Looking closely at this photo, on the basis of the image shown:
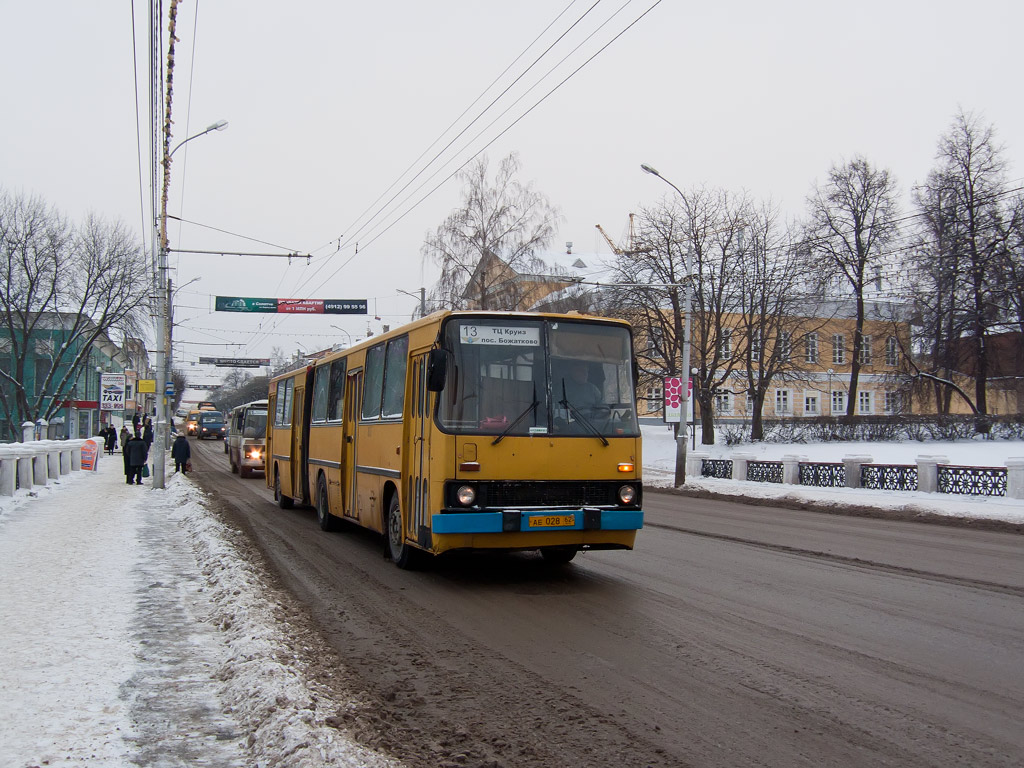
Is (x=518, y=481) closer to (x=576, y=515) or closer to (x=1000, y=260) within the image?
(x=576, y=515)

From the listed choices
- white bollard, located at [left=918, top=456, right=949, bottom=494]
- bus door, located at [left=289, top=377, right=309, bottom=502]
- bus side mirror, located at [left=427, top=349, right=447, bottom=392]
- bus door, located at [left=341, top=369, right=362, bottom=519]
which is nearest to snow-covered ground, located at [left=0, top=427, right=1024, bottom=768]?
bus door, located at [left=341, top=369, right=362, bottom=519]

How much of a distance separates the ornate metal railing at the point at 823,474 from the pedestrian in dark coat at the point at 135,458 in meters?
19.8

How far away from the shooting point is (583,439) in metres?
9.12

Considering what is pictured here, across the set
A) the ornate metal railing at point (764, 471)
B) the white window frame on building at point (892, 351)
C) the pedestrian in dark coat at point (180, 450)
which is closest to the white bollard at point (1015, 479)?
the ornate metal railing at point (764, 471)

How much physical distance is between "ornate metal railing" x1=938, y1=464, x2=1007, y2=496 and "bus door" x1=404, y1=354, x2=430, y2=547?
15865 millimetres

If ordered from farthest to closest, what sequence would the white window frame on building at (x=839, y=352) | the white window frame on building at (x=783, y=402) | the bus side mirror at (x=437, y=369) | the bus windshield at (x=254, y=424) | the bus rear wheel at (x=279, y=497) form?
the white window frame on building at (x=783, y=402), the white window frame on building at (x=839, y=352), the bus windshield at (x=254, y=424), the bus rear wheel at (x=279, y=497), the bus side mirror at (x=437, y=369)

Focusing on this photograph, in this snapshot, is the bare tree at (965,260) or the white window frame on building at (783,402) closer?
the bare tree at (965,260)

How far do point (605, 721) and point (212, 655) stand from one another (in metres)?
3.07

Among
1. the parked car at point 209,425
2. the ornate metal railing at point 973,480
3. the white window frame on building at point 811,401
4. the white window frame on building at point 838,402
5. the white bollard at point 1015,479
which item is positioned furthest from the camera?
the parked car at point 209,425

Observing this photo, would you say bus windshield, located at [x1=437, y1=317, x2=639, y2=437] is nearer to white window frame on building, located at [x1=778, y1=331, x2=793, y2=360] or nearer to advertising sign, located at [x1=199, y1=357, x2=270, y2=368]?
white window frame on building, located at [x1=778, y1=331, x2=793, y2=360]

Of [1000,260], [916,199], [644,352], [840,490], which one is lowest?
[840,490]

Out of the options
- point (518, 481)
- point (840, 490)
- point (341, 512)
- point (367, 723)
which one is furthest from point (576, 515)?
point (840, 490)

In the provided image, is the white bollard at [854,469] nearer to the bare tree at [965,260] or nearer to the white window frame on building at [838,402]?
the bare tree at [965,260]

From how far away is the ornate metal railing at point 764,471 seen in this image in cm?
2883
